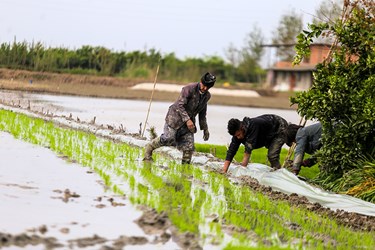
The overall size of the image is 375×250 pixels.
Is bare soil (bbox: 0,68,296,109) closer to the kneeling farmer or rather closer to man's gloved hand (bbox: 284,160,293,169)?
man's gloved hand (bbox: 284,160,293,169)

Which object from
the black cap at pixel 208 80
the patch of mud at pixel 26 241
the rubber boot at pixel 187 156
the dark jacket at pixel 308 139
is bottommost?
the patch of mud at pixel 26 241

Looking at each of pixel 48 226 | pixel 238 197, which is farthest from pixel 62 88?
pixel 48 226

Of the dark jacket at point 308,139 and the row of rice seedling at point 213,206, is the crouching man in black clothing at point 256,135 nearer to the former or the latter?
the dark jacket at point 308,139

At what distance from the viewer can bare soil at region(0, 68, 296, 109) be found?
90.0 feet

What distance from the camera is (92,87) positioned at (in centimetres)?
3866

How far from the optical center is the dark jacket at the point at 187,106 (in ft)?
31.2

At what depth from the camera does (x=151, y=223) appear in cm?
616

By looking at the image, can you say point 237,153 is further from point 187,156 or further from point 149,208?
point 149,208

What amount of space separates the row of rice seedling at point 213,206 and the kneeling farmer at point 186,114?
38 cm

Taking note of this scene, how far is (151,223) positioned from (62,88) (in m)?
27.5

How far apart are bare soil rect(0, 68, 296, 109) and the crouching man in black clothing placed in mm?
17613

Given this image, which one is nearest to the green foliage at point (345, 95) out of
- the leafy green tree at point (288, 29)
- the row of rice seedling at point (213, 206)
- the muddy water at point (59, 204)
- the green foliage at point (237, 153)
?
the row of rice seedling at point (213, 206)

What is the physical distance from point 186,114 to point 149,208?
2.80 metres

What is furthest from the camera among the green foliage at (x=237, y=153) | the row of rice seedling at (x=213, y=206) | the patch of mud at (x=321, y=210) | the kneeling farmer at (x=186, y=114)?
the green foliage at (x=237, y=153)
